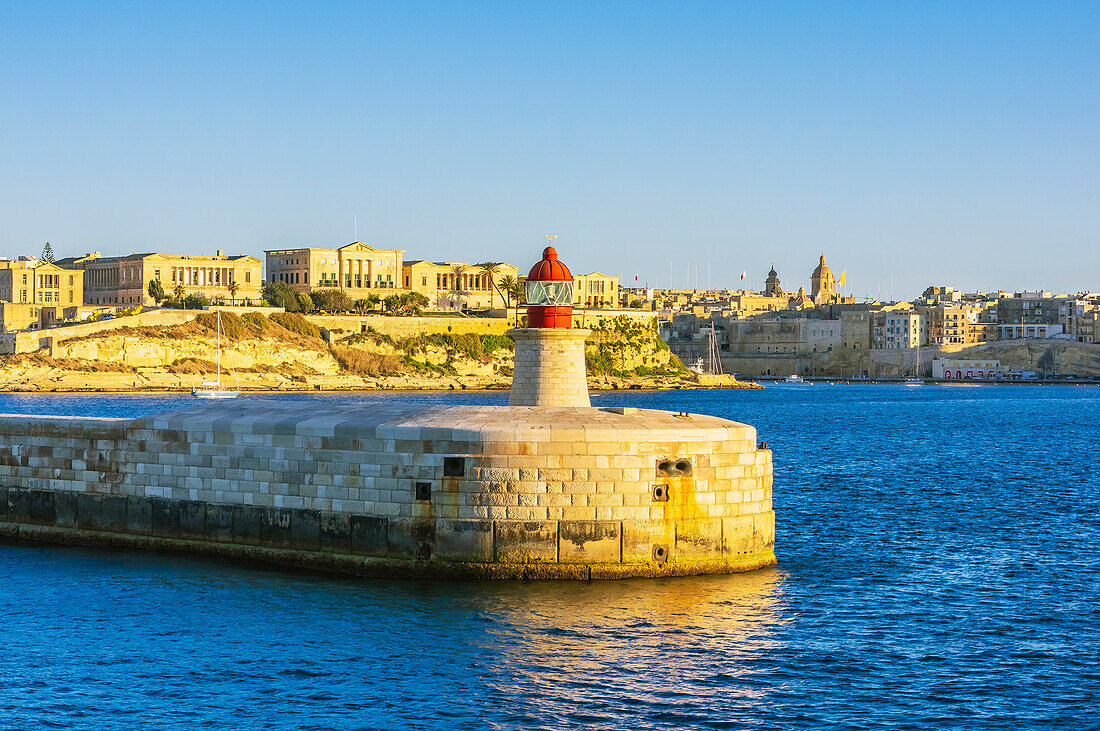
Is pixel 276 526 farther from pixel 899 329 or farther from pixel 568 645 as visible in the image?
pixel 899 329

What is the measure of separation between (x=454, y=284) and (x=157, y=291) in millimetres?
39989

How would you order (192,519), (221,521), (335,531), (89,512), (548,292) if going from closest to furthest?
(335,531) < (221,521) < (192,519) < (89,512) < (548,292)

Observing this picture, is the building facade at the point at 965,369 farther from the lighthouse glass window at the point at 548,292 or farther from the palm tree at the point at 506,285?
the lighthouse glass window at the point at 548,292

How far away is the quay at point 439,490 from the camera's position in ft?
67.9

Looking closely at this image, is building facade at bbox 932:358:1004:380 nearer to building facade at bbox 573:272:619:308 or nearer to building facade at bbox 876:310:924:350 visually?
building facade at bbox 876:310:924:350

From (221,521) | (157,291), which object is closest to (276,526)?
(221,521)

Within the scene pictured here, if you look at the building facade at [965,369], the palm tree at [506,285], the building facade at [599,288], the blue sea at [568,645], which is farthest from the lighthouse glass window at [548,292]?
the building facade at [965,369]

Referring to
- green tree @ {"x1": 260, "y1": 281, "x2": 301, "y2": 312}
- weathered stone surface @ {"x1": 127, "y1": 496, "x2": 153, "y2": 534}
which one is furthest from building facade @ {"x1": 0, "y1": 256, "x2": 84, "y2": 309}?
weathered stone surface @ {"x1": 127, "y1": 496, "x2": 153, "y2": 534}

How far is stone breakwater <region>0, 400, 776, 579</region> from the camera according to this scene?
814 inches

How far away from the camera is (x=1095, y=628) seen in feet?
67.6

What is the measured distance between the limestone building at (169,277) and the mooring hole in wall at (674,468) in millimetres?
122997

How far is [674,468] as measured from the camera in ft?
68.9

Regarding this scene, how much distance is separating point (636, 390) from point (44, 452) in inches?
4365

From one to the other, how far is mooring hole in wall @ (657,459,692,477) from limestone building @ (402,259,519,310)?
13344cm
